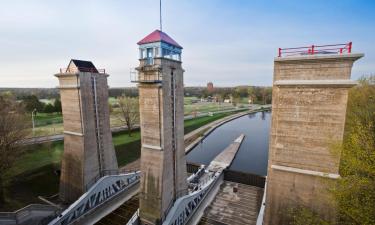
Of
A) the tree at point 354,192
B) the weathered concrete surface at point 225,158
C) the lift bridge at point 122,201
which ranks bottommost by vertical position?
the weathered concrete surface at point 225,158

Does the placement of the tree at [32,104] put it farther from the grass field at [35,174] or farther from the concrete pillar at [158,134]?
the concrete pillar at [158,134]

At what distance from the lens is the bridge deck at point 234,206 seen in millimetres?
14523

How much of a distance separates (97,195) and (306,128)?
14679 mm

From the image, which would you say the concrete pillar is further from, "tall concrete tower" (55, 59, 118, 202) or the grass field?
the grass field

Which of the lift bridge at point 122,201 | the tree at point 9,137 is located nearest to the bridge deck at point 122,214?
the lift bridge at point 122,201

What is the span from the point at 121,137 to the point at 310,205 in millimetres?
28099

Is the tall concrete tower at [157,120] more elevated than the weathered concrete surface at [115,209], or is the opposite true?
the tall concrete tower at [157,120]

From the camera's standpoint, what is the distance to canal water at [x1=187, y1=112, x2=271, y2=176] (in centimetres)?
2764

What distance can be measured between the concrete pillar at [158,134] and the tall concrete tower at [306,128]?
5975 mm

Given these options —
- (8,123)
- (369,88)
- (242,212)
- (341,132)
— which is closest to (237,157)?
(242,212)

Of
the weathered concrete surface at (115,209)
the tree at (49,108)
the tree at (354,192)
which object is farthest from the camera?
the tree at (49,108)

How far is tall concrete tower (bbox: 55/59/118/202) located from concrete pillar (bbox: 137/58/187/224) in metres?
5.09

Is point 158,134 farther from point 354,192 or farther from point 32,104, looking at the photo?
point 32,104

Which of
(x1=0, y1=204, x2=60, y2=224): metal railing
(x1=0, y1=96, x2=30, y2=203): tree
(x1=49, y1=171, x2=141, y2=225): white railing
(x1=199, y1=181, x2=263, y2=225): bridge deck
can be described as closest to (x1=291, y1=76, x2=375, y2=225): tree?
(x1=199, y1=181, x2=263, y2=225): bridge deck
